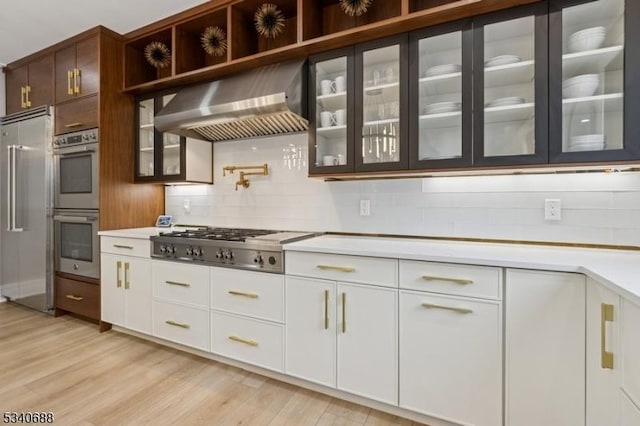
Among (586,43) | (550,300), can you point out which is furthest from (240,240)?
(586,43)

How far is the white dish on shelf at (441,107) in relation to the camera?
1.80 metres

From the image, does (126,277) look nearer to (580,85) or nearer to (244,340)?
(244,340)

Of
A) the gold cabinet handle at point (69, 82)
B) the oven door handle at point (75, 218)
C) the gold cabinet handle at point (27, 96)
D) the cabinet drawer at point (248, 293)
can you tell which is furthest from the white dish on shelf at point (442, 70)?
the gold cabinet handle at point (27, 96)

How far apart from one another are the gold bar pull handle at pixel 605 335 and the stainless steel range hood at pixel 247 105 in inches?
71.3

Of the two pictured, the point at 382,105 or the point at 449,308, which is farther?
the point at 382,105

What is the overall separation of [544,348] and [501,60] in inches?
56.4

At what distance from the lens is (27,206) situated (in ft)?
10.5

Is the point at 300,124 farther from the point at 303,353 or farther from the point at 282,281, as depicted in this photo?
the point at 303,353

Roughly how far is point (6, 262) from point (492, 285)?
463 centimetres

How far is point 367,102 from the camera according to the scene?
2.04 metres

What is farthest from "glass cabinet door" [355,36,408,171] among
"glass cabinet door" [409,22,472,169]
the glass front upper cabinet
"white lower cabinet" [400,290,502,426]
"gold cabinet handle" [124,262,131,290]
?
"gold cabinet handle" [124,262,131,290]

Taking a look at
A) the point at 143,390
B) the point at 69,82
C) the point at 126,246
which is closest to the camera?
the point at 143,390

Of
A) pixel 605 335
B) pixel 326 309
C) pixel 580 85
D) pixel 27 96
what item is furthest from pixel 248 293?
pixel 27 96

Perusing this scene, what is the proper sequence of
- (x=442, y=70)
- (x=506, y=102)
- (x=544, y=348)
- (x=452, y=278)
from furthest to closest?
(x=442, y=70)
(x=506, y=102)
(x=452, y=278)
(x=544, y=348)
